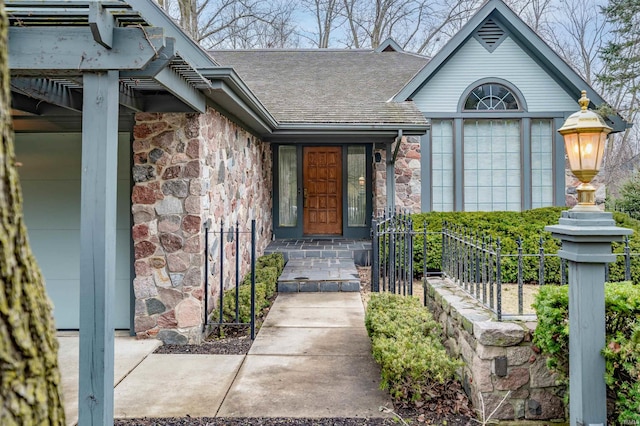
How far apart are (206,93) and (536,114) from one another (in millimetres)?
6940

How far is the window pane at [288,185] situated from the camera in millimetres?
9750

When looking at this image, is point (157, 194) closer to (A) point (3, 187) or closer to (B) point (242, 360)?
(B) point (242, 360)

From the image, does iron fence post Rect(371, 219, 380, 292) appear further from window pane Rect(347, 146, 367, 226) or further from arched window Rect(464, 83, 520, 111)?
arched window Rect(464, 83, 520, 111)

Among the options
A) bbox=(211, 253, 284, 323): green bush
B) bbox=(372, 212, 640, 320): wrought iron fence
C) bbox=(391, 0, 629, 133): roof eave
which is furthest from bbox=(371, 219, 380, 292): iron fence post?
bbox=(391, 0, 629, 133): roof eave

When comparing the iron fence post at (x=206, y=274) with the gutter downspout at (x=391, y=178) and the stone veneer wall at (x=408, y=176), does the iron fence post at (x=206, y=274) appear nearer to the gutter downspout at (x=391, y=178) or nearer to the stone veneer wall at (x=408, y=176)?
the gutter downspout at (x=391, y=178)

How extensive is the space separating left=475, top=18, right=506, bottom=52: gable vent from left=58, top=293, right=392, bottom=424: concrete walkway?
6642 millimetres

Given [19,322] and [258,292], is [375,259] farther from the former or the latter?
[19,322]

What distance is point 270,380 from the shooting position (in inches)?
135

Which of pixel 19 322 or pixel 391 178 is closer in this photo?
pixel 19 322

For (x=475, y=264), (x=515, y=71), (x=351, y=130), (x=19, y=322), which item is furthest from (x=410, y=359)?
(x=515, y=71)

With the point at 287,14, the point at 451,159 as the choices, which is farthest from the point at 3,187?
the point at 287,14

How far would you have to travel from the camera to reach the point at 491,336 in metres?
2.96

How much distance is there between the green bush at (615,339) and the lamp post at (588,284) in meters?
0.08

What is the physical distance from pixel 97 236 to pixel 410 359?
7.34 feet
